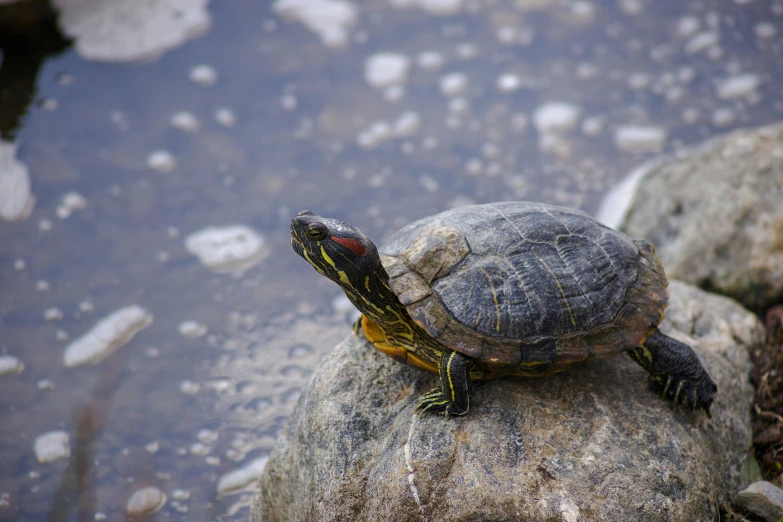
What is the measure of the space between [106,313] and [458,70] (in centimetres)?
395

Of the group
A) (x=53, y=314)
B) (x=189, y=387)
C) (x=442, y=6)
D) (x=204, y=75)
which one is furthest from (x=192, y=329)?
(x=442, y=6)

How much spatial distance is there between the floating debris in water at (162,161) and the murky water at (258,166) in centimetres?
2

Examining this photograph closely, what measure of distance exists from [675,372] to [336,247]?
4.71 ft

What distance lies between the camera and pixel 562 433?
7.20ft

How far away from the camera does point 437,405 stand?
2.22m

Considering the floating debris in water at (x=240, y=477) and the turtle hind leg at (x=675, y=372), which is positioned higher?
the turtle hind leg at (x=675, y=372)

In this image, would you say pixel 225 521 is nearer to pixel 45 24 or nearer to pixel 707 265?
pixel 707 265

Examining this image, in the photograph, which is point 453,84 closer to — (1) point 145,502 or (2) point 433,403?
(2) point 433,403

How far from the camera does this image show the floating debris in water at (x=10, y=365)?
3783 millimetres


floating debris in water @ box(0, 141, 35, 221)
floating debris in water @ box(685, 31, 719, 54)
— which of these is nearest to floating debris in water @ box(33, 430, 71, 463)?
floating debris in water @ box(0, 141, 35, 221)

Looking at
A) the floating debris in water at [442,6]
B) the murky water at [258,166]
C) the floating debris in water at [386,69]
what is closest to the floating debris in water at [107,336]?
the murky water at [258,166]

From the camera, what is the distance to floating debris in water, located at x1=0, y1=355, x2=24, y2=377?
378 cm

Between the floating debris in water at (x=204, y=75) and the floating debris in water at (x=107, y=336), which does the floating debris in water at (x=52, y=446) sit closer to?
the floating debris in water at (x=107, y=336)

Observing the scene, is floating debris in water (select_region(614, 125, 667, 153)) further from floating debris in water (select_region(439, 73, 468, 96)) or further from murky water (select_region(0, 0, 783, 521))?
floating debris in water (select_region(439, 73, 468, 96))
